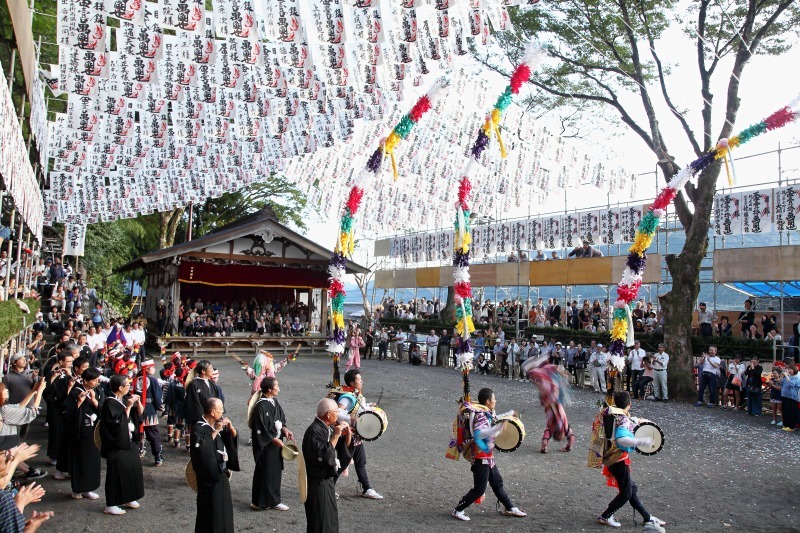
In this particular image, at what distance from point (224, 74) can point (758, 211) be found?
43.3 ft

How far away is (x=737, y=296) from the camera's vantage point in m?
37.1

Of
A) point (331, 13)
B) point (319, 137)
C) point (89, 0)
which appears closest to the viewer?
point (89, 0)

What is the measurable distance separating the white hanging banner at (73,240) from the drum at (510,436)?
1928cm

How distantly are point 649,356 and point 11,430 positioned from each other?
14.9 meters

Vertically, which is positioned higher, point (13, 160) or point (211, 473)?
point (13, 160)

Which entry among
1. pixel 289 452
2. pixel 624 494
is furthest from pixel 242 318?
pixel 624 494

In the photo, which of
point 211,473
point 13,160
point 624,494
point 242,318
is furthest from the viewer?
point 242,318

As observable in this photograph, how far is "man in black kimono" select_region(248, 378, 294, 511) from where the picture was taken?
7316 mm

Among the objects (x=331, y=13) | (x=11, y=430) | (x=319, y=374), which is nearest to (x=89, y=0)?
(x=331, y=13)

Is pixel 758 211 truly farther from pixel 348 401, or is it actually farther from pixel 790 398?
pixel 348 401

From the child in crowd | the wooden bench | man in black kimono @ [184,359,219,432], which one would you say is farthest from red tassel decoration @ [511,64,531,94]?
the wooden bench

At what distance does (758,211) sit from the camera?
16094mm

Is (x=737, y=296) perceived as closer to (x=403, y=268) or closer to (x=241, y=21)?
(x=403, y=268)

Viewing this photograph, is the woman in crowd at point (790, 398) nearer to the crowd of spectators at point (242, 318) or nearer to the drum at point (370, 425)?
the drum at point (370, 425)
